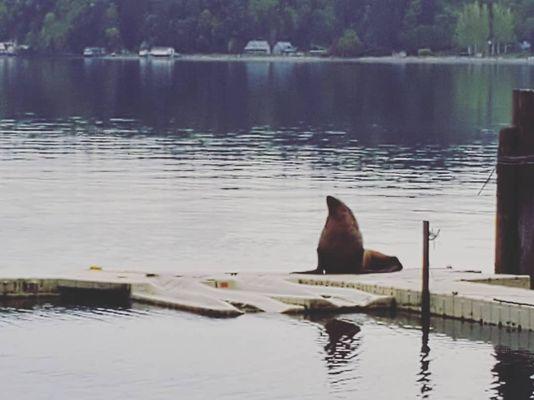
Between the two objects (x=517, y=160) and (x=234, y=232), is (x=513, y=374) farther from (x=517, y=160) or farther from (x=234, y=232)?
(x=234, y=232)

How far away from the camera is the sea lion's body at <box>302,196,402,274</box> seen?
1752 inches

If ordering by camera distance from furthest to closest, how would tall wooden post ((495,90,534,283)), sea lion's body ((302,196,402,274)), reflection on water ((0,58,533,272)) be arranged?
reflection on water ((0,58,533,272)), sea lion's body ((302,196,402,274)), tall wooden post ((495,90,534,283))

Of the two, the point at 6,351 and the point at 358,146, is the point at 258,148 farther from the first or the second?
the point at 6,351

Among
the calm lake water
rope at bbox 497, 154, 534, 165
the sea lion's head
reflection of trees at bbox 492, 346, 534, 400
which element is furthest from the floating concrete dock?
rope at bbox 497, 154, 534, 165

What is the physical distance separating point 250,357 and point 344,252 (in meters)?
6.87

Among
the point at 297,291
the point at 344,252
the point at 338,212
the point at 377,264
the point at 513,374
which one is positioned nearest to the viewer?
the point at 513,374

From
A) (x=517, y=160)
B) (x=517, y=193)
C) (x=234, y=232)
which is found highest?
(x=517, y=160)

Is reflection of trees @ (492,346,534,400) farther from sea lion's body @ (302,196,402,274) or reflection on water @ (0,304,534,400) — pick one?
sea lion's body @ (302,196,402,274)

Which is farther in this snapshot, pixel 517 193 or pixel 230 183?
pixel 230 183

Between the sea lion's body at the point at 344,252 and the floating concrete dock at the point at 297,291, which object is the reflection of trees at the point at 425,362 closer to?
the floating concrete dock at the point at 297,291

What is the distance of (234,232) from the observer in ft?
188

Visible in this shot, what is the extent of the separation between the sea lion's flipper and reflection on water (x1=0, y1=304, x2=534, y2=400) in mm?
3387

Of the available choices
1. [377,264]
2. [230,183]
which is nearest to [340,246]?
[377,264]

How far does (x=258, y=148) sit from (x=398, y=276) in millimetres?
51434
